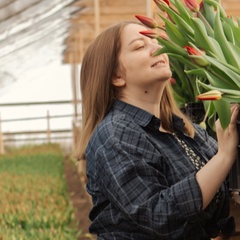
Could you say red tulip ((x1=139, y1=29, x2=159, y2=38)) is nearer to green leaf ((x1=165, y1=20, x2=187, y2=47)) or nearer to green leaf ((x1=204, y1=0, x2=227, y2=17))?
green leaf ((x1=165, y1=20, x2=187, y2=47))

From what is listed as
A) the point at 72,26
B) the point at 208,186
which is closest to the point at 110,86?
the point at 208,186

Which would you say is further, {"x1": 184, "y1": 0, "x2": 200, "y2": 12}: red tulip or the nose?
the nose

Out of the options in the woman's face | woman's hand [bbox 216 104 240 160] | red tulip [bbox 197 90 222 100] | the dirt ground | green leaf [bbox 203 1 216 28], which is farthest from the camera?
the dirt ground

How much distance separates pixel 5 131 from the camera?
2303cm

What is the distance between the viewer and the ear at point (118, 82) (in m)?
2.04

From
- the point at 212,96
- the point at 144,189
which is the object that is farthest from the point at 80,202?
the point at 212,96

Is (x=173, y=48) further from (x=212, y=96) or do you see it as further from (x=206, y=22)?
(x=212, y=96)

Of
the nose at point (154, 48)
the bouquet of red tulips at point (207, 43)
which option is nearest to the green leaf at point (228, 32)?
the bouquet of red tulips at point (207, 43)

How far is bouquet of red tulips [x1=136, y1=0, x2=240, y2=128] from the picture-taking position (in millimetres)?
1608

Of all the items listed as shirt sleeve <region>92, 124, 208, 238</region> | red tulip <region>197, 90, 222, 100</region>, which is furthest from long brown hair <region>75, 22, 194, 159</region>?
red tulip <region>197, 90, 222, 100</region>

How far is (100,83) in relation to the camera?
6.71 ft

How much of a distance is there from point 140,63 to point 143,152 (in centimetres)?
25

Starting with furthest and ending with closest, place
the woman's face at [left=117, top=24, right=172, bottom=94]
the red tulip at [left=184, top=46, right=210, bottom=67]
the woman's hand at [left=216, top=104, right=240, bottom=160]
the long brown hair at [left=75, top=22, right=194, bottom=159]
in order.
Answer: the long brown hair at [left=75, top=22, right=194, bottom=159], the woman's face at [left=117, top=24, right=172, bottom=94], the woman's hand at [left=216, top=104, right=240, bottom=160], the red tulip at [left=184, top=46, right=210, bottom=67]

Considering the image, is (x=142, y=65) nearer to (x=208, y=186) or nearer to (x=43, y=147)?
(x=208, y=186)
